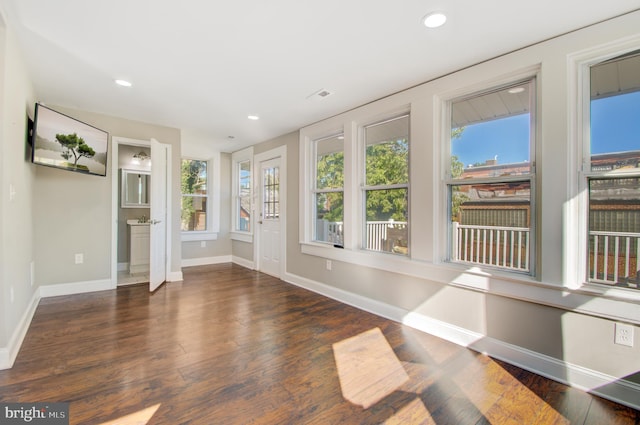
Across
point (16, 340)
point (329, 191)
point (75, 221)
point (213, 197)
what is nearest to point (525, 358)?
point (329, 191)

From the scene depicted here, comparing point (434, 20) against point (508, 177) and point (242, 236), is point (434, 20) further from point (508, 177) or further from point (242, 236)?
point (242, 236)

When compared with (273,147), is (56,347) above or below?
below

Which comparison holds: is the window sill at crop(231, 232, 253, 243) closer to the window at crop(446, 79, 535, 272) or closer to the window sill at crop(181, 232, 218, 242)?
the window sill at crop(181, 232, 218, 242)

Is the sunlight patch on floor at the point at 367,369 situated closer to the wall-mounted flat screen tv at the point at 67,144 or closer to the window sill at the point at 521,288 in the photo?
the window sill at the point at 521,288

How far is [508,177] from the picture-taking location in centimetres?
231

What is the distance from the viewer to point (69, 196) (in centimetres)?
369

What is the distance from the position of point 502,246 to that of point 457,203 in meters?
0.51

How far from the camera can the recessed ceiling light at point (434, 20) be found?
1842 millimetres

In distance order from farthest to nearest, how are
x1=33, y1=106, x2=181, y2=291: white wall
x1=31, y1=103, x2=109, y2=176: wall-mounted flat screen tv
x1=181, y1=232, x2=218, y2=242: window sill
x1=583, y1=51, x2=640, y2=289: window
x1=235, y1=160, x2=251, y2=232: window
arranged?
x1=235, y1=160, x2=251, y2=232: window < x1=181, y1=232, x2=218, y2=242: window sill < x1=33, y1=106, x2=181, y2=291: white wall < x1=31, y1=103, x2=109, y2=176: wall-mounted flat screen tv < x1=583, y1=51, x2=640, y2=289: window

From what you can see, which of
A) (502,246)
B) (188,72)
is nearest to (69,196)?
(188,72)

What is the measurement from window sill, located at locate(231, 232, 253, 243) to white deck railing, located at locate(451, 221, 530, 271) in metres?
3.90

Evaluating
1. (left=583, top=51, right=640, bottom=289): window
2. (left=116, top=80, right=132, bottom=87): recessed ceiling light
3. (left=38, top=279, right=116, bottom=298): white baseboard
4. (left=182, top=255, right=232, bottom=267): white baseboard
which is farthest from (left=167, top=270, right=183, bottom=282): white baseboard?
(left=583, top=51, right=640, bottom=289): window

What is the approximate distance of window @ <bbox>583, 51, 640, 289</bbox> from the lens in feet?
6.07

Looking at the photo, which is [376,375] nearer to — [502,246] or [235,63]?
[502,246]
